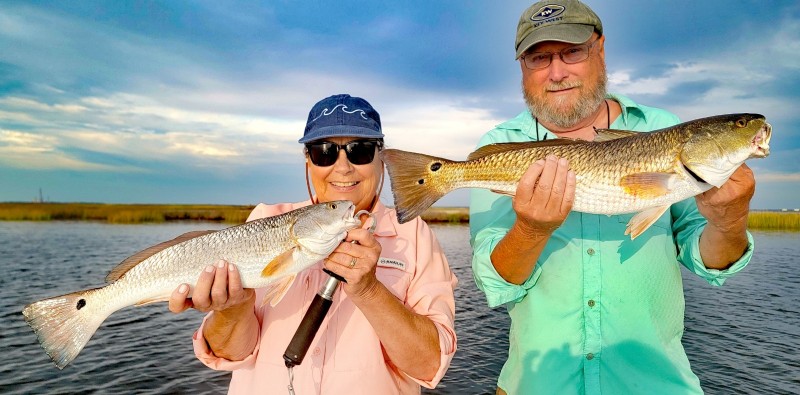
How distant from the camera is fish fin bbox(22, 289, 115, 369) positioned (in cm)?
311

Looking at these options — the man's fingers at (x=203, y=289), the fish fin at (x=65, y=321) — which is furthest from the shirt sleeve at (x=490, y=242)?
the fish fin at (x=65, y=321)

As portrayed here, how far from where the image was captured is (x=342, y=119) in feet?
11.3

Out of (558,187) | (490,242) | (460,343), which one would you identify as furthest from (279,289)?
(460,343)

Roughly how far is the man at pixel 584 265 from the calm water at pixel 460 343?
6.65 metres

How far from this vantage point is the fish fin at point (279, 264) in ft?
10.3

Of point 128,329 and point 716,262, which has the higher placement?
point 716,262

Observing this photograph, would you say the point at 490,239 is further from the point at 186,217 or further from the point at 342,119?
the point at 186,217

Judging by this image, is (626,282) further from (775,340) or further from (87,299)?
(775,340)

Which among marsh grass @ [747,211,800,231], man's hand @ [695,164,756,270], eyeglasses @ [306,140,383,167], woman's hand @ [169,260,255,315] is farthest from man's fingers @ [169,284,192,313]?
marsh grass @ [747,211,800,231]

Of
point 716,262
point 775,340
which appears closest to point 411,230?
point 716,262

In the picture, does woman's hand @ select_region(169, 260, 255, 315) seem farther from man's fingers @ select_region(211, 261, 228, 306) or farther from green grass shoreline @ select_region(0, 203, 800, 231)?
green grass shoreline @ select_region(0, 203, 800, 231)

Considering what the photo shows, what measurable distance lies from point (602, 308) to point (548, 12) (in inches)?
79.5

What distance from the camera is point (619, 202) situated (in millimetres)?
2979

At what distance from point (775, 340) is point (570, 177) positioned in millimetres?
12587
